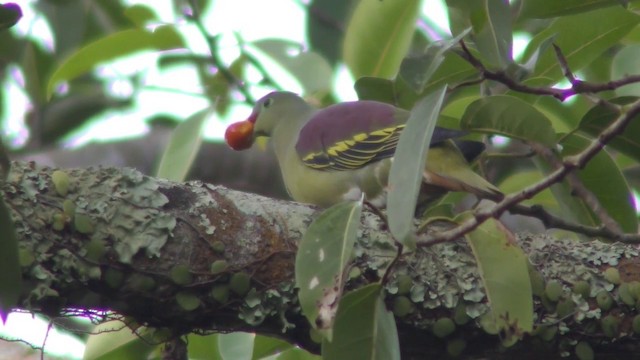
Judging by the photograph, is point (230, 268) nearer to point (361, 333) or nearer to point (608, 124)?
point (361, 333)

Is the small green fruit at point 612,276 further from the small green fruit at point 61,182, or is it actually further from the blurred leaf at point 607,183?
the small green fruit at point 61,182

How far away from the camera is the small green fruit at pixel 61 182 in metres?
2.32

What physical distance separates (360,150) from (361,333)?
1282 millimetres

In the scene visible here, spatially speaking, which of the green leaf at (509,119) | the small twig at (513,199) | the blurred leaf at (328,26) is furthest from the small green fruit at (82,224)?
the blurred leaf at (328,26)

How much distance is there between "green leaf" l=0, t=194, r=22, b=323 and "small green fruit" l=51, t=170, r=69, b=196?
1.94ft

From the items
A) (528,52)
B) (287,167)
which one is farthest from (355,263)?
(287,167)

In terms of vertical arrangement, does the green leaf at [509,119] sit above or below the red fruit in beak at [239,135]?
below

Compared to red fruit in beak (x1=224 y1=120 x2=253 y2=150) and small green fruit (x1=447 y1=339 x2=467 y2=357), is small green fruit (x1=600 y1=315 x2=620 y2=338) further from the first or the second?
red fruit in beak (x1=224 y1=120 x2=253 y2=150)

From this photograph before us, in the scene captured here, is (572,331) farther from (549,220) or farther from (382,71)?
(382,71)

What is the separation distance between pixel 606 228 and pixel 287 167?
125 cm

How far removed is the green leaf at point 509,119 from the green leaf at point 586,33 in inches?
10.7

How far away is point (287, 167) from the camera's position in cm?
354

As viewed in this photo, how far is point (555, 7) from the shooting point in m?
2.21

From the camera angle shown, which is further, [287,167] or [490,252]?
[287,167]
